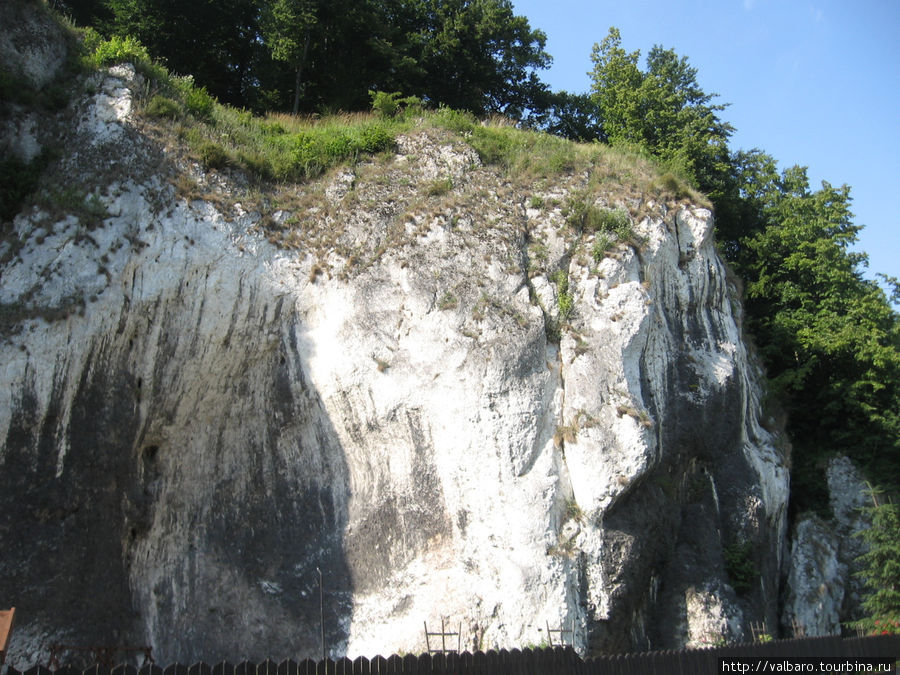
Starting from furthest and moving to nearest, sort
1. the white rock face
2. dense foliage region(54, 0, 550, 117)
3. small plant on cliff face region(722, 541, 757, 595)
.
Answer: dense foliage region(54, 0, 550, 117)
the white rock face
small plant on cliff face region(722, 541, 757, 595)

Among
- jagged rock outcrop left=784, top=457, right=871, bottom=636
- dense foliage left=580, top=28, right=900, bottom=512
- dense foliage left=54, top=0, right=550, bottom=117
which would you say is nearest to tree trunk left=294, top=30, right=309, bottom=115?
dense foliage left=54, top=0, right=550, bottom=117

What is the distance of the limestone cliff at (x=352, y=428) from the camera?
12609 millimetres

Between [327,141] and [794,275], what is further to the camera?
[794,275]

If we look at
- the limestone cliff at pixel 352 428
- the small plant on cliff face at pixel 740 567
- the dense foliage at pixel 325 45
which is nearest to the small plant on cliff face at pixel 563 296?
the limestone cliff at pixel 352 428

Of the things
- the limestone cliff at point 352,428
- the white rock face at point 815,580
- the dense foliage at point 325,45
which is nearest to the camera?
the limestone cliff at point 352,428

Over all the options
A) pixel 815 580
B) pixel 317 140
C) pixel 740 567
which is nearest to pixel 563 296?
pixel 740 567

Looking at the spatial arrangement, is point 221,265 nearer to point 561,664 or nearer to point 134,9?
point 561,664

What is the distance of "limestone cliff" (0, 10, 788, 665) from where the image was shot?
1261 centimetres

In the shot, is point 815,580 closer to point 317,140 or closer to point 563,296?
point 563,296

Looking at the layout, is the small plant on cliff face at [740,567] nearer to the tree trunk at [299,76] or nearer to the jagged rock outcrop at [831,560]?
the jagged rock outcrop at [831,560]

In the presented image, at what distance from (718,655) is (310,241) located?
11.2 metres

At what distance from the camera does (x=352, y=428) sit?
1436 cm

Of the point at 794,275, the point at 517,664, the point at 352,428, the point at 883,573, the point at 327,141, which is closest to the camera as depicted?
the point at 517,664

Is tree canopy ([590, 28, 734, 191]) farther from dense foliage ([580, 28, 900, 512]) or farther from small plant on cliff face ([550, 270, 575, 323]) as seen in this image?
small plant on cliff face ([550, 270, 575, 323])
